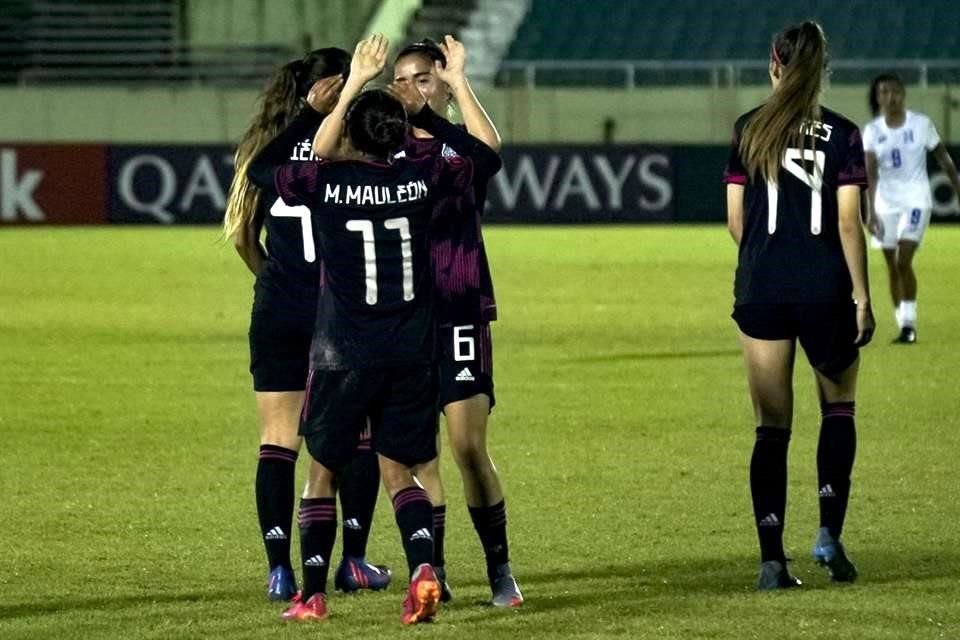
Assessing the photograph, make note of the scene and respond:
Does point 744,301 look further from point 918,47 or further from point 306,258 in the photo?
→ point 918,47

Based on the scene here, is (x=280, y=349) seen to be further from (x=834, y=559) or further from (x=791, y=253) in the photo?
(x=834, y=559)

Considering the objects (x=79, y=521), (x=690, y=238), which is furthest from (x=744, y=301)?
(x=690, y=238)

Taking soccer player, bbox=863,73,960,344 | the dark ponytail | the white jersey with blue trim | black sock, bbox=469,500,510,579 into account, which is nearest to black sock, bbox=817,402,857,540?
black sock, bbox=469,500,510,579

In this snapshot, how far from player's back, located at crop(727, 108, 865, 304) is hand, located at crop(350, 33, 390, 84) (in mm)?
1455

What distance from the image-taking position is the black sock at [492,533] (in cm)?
695

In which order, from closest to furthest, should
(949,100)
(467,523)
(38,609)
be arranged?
(38,609)
(467,523)
(949,100)

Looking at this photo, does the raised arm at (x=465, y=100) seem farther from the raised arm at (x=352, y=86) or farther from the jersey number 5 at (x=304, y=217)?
the jersey number 5 at (x=304, y=217)

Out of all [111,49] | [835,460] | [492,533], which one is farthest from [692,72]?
[492,533]

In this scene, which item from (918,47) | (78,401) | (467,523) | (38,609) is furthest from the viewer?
(918,47)

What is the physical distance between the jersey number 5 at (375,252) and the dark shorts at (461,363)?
1.27ft

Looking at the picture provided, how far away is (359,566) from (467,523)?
5.13 feet

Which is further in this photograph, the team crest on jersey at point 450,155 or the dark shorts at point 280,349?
the dark shorts at point 280,349

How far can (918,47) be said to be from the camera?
38.7 metres

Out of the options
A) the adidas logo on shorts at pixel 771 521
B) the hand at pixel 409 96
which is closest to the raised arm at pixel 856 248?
the adidas logo on shorts at pixel 771 521
